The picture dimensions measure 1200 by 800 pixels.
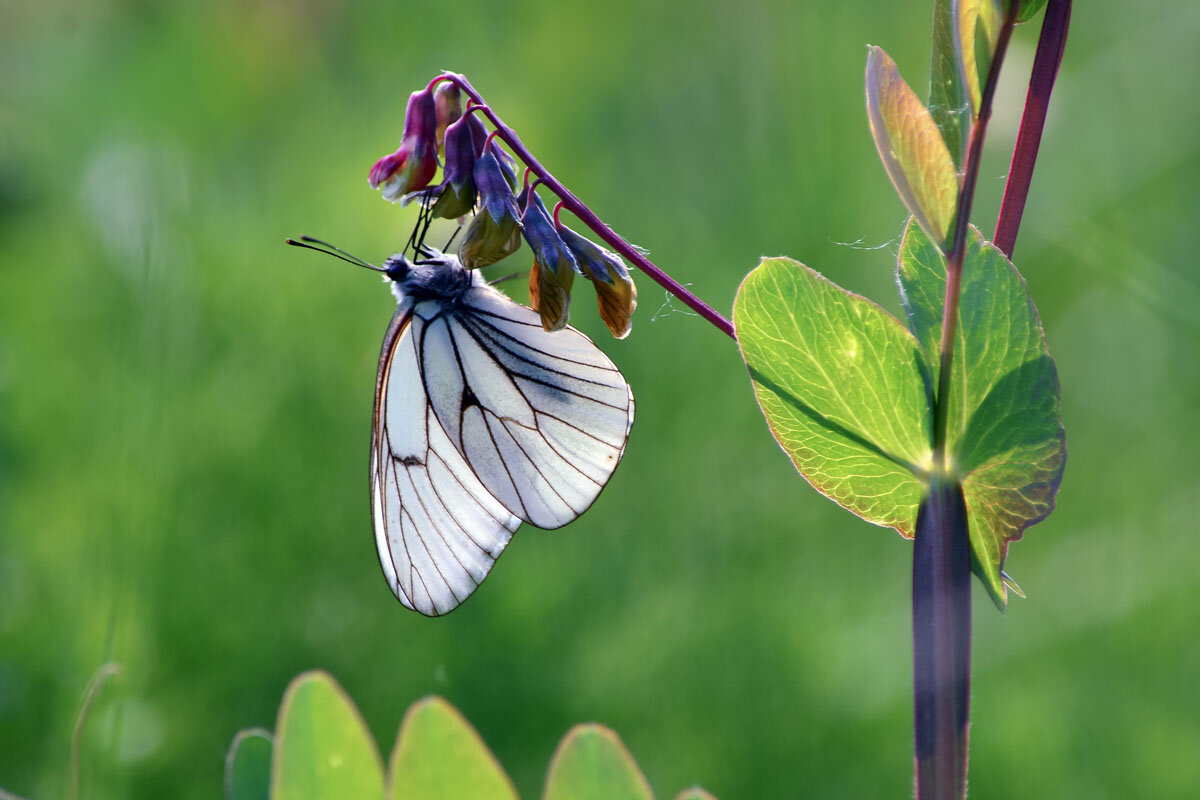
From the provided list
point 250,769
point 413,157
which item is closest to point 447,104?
point 413,157

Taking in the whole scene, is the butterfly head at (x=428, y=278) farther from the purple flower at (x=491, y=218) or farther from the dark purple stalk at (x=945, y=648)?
the dark purple stalk at (x=945, y=648)

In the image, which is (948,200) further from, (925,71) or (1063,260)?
(925,71)

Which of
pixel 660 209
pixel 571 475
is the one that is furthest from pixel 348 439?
pixel 571 475

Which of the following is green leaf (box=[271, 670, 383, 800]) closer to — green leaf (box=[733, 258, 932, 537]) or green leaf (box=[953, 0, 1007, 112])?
green leaf (box=[733, 258, 932, 537])

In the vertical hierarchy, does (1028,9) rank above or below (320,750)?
above

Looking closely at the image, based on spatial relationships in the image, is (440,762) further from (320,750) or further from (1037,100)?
(1037,100)

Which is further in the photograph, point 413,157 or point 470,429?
point 470,429
